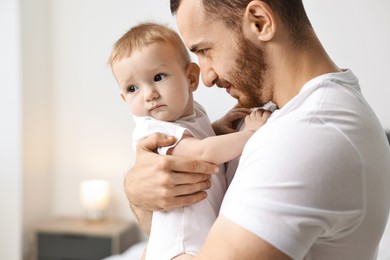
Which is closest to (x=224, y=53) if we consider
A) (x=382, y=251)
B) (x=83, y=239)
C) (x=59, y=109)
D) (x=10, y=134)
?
(x=382, y=251)

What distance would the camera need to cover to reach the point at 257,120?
3.85ft

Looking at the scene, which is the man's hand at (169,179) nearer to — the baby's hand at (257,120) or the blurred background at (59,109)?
the baby's hand at (257,120)

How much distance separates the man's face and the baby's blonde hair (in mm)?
291

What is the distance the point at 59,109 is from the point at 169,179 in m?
2.98

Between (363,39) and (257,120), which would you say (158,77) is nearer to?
(257,120)

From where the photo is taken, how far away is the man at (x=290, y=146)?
2.61 ft

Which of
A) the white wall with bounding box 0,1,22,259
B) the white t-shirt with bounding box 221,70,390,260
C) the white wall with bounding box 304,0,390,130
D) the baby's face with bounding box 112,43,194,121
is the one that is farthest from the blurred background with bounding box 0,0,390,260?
the white t-shirt with bounding box 221,70,390,260

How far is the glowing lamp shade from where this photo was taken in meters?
3.65

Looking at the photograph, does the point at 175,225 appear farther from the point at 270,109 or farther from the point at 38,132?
the point at 38,132

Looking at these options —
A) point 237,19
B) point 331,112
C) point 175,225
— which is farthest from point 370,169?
point 175,225

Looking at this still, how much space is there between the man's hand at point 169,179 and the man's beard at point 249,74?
185 millimetres

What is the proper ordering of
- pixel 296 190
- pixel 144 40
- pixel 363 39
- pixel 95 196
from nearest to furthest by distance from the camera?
pixel 296 190
pixel 144 40
pixel 363 39
pixel 95 196

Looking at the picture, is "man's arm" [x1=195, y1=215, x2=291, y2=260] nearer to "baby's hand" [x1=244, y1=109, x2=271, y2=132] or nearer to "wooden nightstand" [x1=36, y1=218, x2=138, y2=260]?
"baby's hand" [x1=244, y1=109, x2=271, y2=132]

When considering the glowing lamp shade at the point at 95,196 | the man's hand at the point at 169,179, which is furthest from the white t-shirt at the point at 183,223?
the glowing lamp shade at the point at 95,196
